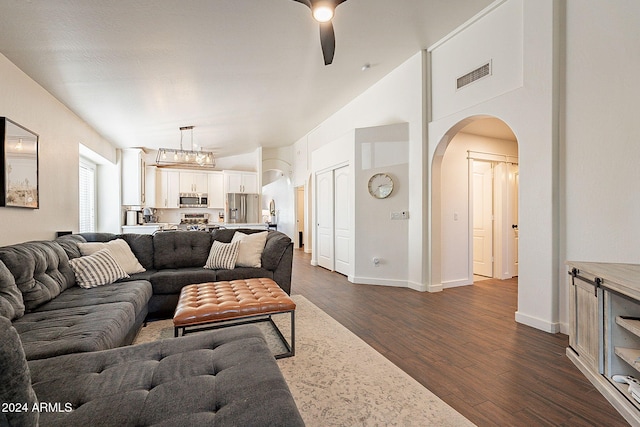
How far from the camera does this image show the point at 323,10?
6.73 ft

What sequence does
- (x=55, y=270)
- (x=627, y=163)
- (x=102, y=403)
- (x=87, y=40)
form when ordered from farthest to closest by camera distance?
(x=87, y=40)
(x=55, y=270)
(x=627, y=163)
(x=102, y=403)

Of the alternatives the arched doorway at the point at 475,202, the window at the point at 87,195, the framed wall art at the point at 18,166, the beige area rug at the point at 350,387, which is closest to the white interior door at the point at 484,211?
the arched doorway at the point at 475,202

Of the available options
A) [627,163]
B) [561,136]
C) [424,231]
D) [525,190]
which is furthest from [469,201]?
[627,163]

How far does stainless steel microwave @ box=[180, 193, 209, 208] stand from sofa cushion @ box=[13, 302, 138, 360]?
682 cm

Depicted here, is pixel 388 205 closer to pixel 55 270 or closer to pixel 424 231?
pixel 424 231

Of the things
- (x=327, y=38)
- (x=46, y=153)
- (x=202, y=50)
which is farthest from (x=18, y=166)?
(x=327, y=38)

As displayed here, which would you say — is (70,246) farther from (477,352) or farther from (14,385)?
(477,352)

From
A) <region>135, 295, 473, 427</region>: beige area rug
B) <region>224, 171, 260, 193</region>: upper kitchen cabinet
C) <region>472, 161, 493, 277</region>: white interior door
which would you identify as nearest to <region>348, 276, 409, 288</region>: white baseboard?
<region>472, 161, 493, 277</region>: white interior door

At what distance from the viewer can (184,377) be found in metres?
1.20

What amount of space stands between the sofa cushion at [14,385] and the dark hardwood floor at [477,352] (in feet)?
6.11

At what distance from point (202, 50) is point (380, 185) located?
2927 millimetres

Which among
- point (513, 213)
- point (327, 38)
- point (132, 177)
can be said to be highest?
point (327, 38)

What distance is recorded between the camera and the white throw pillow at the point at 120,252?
3178 millimetres

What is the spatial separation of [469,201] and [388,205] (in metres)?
1.28
